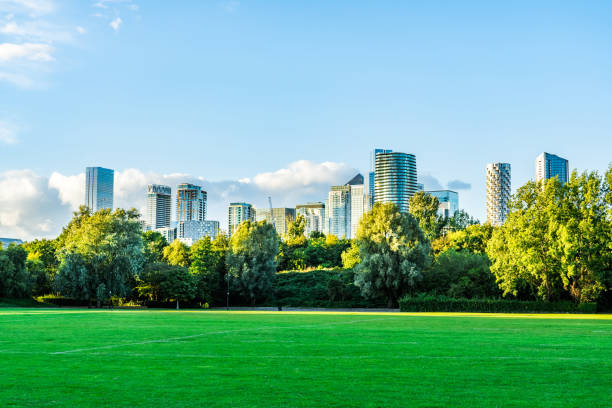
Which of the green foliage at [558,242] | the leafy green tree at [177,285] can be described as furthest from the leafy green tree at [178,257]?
the green foliage at [558,242]

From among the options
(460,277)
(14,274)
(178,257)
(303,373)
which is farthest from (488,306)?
(178,257)

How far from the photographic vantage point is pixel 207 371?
11789 millimetres

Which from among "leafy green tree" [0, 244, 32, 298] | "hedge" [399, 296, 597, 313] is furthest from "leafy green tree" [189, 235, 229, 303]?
"hedge" [399, 296, 597, 313]

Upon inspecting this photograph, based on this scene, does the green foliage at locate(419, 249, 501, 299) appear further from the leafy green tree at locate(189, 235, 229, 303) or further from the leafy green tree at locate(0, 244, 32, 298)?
the leafy green tree at locate(0, 244, 32, 298)

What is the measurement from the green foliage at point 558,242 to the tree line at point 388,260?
0.11 m

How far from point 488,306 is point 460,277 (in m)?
13.8

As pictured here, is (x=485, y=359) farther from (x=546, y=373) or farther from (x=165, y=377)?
(x=165, y=377)

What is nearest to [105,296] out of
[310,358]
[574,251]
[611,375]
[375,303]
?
[375,303]

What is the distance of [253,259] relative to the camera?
87875mm

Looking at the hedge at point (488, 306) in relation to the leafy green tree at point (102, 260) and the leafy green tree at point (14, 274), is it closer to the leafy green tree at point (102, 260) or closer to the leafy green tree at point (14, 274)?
the leafy green tree at point (102, 260)

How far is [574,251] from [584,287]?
421cm

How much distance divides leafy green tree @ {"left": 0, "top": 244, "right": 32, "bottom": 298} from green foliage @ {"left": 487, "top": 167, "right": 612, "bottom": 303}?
58.1 metres

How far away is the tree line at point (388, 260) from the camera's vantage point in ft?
198

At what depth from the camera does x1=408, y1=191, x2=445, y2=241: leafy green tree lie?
370 ft
